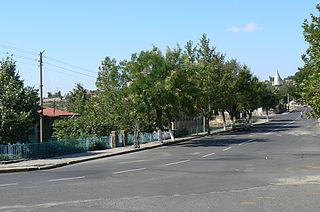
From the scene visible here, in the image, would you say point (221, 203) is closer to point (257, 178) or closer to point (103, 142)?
point (257, 178)

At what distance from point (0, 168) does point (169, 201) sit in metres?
12.9

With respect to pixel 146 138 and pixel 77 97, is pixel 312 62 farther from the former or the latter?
pixel 77 97

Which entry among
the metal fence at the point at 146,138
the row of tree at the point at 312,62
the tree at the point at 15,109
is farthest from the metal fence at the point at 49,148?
the row of tree at the point at 312,62

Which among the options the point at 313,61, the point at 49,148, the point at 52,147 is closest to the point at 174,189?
the point at 313,61

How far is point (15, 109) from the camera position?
1148 inches

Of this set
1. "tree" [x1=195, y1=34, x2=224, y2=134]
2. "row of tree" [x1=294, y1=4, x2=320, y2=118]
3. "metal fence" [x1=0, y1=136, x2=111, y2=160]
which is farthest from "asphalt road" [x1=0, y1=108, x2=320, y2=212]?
"tree" [x1=195, y1=34, x2=224, y2=134]

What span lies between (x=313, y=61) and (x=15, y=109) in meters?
17.4

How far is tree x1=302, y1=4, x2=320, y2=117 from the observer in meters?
20.2

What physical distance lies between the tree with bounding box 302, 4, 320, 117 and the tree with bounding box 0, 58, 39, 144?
1587cm

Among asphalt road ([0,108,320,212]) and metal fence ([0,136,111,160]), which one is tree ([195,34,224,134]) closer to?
metal fence ([0,136,111,160])

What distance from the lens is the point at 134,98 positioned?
38.9m

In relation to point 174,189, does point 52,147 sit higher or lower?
higher

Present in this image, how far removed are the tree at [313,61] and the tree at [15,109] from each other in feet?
52.1

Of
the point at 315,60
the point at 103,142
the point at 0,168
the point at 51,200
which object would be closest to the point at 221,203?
the point at 51,200
